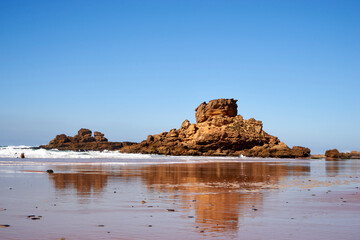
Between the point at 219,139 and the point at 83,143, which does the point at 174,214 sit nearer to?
the point at 219,139

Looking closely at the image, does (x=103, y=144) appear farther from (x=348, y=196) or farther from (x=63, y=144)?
(x=348, y=196)

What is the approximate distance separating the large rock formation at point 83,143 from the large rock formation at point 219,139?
6115 centimetres

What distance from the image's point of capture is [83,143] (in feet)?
581

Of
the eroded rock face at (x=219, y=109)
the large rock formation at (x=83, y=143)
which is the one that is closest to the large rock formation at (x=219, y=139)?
the eroded rock face at (x=219, y=109)

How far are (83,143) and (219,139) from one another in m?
91.8

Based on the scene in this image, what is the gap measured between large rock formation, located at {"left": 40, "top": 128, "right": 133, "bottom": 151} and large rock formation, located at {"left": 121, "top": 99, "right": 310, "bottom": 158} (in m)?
61.2

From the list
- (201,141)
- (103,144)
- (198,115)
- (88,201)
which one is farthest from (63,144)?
(88,201)

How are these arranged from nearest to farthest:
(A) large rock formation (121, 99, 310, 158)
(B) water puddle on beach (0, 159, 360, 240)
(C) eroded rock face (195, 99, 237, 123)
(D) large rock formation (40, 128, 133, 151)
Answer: (B) water puddle on beach (0, 159, 360, 240)
(A) large rock formation (121, 99, 310, 158)
(C) eroded rock face (195, 99, 237, 123)
(D) large rock formation (40, 128, 133, 151)

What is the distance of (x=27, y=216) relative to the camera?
27.0 ft

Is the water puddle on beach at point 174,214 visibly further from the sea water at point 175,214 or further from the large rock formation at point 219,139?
the large rock formation at point 219,139

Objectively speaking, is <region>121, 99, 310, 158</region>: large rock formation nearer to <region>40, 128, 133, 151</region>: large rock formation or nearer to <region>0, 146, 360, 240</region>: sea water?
<region>40, 128, 133, 151</region>: large rock formation

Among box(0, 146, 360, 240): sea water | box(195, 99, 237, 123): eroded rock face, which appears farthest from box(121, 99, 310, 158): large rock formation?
box(0, 146, 360, 240): sea water

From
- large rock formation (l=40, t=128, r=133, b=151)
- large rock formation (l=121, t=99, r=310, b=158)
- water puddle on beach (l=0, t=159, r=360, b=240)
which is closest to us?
water puddle on beach (l=0, t=159, r=360, b=240)

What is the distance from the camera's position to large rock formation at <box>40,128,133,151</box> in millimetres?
173550
